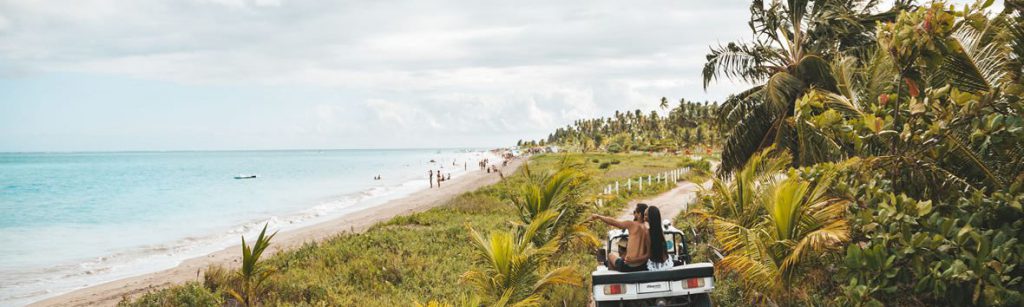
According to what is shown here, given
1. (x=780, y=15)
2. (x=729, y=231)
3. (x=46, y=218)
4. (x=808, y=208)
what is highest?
(x=780, y=15)

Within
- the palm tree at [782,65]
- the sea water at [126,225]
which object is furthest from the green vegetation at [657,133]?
the palm tree at [782,65]

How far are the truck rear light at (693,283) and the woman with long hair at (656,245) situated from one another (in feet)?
1.36

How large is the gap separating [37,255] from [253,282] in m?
20.0

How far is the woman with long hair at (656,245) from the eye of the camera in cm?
684

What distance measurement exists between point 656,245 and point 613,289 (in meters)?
0.76

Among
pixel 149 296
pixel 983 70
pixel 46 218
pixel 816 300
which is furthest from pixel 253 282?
pixel 46 218

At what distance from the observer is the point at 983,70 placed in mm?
5715

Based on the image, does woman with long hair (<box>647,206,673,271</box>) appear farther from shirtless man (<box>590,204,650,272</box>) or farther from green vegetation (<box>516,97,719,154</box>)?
green vegetation (<box>516,97,719,154</box>)

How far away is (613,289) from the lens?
22.0 feet

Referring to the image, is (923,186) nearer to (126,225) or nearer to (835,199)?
(835,199)

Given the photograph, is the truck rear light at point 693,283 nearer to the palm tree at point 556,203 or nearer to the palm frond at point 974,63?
the palm frond at point 974,63

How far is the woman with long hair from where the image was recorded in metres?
6.84

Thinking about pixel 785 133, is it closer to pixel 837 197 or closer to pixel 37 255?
pixel 837 197

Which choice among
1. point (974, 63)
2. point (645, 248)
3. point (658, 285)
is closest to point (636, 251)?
point (645, 248)
